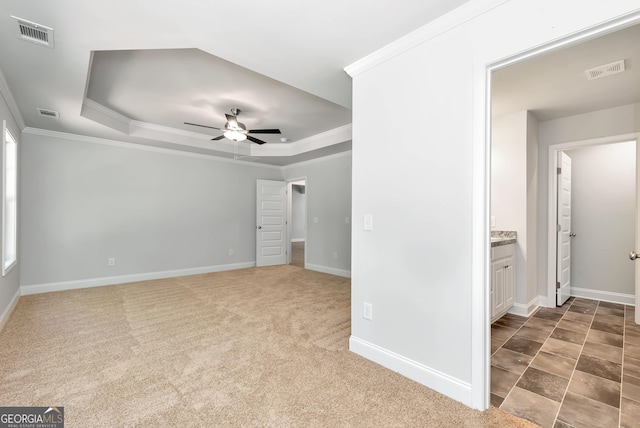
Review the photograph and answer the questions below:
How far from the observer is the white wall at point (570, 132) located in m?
3.34

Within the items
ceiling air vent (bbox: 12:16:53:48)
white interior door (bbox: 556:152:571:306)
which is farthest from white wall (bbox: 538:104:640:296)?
ceiling air vent (bbox: 12:16:53:48)

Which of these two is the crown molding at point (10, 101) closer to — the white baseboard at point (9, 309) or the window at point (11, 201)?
the window at point (11, 201)

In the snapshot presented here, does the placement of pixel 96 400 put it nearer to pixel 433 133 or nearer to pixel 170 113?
pixel 433 133

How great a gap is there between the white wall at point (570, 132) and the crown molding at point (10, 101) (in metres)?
6.04

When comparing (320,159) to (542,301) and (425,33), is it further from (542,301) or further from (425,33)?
(542,301)

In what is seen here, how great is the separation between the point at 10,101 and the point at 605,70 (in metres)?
5.93

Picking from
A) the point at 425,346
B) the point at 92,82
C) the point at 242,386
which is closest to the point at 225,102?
the point at 92,82

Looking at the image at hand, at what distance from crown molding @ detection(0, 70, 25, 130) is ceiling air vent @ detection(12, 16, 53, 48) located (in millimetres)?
880

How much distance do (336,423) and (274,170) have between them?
5984 millimetres

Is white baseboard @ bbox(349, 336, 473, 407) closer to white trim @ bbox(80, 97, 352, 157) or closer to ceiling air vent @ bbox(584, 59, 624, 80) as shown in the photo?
ceiling air vent @ bbox(584, 59, 624, 80)

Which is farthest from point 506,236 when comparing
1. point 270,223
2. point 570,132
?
point 270,223

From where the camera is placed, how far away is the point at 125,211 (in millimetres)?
5000

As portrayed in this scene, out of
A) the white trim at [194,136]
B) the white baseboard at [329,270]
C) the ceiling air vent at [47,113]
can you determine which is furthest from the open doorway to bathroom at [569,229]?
the ceiling air vent at [47,113]

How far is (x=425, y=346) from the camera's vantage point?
204 cm
